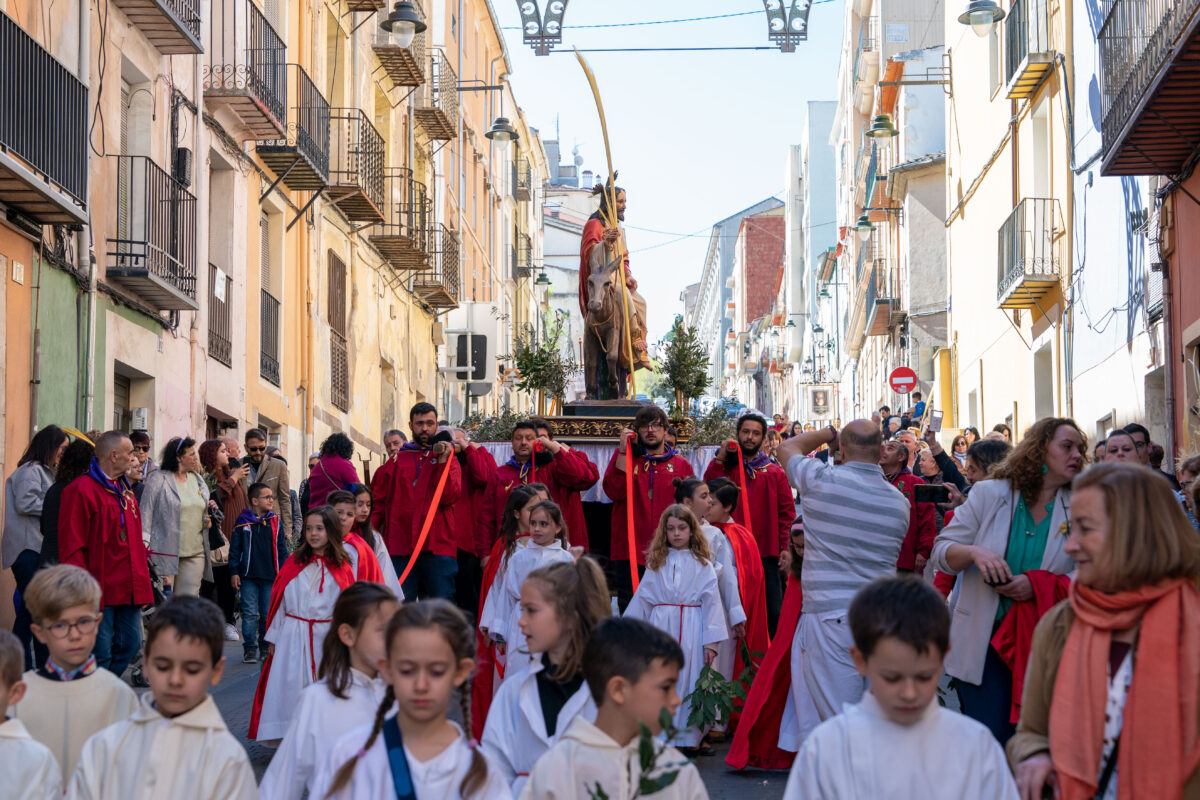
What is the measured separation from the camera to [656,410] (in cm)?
1180

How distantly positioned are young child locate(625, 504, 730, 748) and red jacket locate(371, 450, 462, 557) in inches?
93.3

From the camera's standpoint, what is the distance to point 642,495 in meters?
12.0

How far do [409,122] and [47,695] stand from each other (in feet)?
85.0

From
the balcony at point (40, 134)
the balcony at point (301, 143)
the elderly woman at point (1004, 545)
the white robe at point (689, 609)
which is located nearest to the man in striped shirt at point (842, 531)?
the elderly woman at point (1004, 545)

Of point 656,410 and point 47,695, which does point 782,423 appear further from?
point 47,695

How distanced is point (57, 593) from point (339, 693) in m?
1.03

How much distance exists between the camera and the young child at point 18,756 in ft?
16.0

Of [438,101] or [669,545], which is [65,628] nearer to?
[669,545]

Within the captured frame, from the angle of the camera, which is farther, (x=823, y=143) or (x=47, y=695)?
(x=823, y=143)

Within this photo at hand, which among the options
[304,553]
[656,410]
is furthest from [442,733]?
[656,410]

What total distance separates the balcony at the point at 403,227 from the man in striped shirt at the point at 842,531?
21.2m

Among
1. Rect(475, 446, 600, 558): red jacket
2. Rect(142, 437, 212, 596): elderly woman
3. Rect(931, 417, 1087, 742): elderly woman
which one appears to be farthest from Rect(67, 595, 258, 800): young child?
Rect(142, 437, 212, 596): elderly woman

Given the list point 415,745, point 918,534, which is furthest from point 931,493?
point 415,745

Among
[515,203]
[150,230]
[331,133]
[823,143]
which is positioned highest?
[823,143]
